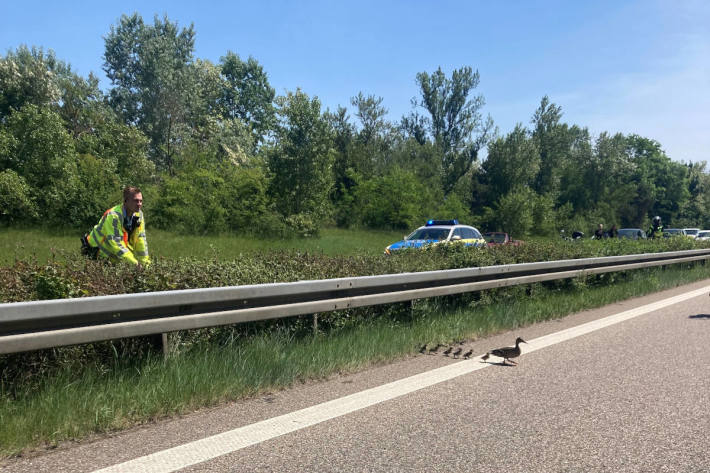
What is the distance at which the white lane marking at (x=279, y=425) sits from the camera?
10.5ft

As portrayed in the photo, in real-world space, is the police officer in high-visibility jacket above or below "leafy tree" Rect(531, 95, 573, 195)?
below

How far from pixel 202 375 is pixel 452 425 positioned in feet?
6.61

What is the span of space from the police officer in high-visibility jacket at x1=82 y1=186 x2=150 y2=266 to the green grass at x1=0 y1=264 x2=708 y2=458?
5.67ft

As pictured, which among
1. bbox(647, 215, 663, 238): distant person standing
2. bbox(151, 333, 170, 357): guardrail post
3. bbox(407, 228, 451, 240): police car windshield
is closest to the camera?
bbox(151, 333, 170, 357): guardrail post

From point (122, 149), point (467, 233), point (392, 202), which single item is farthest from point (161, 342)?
point (392, 202)

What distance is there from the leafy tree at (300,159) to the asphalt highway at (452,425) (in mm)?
32769

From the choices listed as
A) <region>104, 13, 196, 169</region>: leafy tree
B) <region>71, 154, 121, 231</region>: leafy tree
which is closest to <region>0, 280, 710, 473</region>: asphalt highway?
<region>71, 154, 121, 231</region>: leafy tree

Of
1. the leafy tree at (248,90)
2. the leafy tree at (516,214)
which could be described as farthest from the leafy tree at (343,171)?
the leafy tree at (248,90)

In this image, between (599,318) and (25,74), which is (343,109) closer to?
(25,74)

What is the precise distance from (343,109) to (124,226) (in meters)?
51.5

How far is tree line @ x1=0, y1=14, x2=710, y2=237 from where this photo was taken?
105 ft

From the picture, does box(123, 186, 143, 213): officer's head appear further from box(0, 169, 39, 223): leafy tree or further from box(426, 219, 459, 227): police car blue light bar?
box(0, 169, 39, 223): leafy tree

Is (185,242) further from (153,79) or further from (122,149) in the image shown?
(153,79)

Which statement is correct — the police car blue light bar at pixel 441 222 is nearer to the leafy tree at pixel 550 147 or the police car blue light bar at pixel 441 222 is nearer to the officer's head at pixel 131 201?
the officer's head at pixel 131 201
